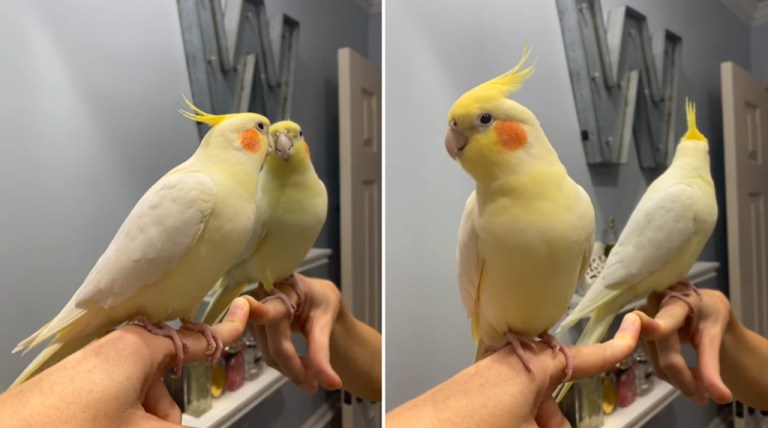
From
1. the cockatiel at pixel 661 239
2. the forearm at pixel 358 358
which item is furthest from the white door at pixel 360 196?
the cockatiel at pixel 661 239

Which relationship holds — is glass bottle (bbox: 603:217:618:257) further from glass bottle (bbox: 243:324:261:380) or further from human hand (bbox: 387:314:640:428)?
glass bottle (bbox: 243:324:261:380)

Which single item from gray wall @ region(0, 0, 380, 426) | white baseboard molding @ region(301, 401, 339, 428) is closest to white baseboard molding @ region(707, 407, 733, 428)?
white baseboard molding @ region(301, 401, 339, 428)

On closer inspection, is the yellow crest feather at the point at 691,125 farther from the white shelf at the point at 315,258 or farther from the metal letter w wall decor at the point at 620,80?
the white shelf at the point at 315,258

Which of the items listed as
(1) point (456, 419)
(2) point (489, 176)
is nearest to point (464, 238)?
(2) point (489, 176)

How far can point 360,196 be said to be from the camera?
2.92ft

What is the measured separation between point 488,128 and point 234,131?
305 millimetres

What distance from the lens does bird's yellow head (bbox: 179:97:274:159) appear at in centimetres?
69

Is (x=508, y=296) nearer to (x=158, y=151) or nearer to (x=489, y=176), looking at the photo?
(x=489, y=176)

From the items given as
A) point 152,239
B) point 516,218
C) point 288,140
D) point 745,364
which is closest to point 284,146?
point 288,140

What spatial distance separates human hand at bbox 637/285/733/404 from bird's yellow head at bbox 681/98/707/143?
19 cm

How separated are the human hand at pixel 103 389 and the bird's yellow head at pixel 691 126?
677 mm

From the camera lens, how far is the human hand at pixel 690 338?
0.72m

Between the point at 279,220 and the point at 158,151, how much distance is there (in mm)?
174

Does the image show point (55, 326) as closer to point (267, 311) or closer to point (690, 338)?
point (267, 311)
